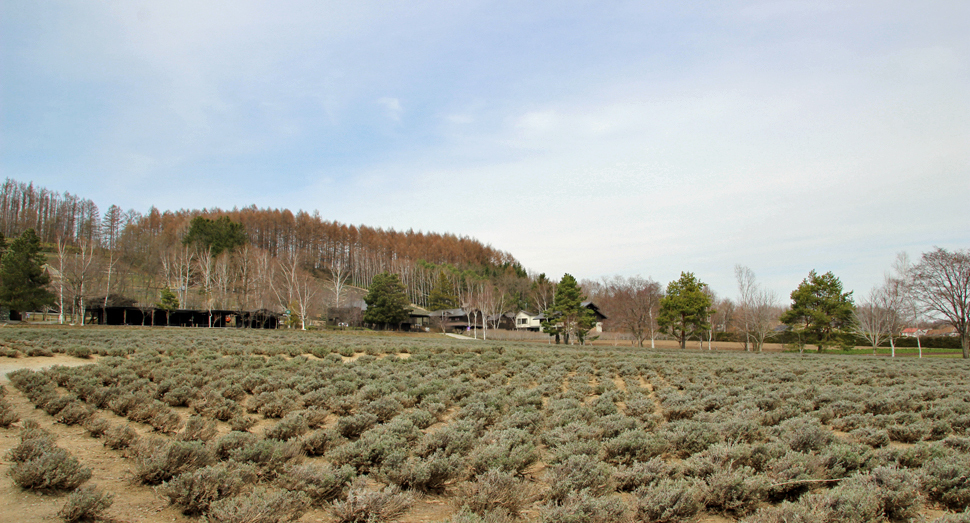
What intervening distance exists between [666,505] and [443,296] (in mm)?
79728

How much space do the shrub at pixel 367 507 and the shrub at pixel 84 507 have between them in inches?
82.7

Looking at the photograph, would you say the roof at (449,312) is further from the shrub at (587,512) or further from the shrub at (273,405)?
the shrub at (587,512)

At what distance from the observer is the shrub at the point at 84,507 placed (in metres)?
4.25

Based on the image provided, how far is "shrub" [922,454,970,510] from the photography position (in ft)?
17.4

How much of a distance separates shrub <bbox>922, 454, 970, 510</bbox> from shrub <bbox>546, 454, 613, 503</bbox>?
11.8ft

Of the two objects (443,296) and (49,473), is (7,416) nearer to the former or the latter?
(49,473)

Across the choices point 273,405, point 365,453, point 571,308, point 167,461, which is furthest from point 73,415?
point 571,308

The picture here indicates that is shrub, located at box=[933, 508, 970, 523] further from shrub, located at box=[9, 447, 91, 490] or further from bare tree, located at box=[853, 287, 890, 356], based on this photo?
bare tree, located at box=[853, 287, 890, 356]

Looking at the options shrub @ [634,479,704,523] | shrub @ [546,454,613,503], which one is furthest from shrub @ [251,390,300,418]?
shrub @ [634,479,704,523]

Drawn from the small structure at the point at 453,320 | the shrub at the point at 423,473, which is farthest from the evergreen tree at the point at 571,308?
the shrub at the point at 423,473

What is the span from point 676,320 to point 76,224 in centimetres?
11126

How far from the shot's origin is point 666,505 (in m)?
4.82

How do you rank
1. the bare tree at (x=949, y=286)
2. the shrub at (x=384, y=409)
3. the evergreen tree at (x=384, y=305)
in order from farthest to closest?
1. the evergreen tree at (x=384, y=305)
2. the bare tree at (x=949, y=286)
3. the shrub at (x=384, y=409)

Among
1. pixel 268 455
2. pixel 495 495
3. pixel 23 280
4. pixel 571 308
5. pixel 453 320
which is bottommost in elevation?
pixel 453 320
